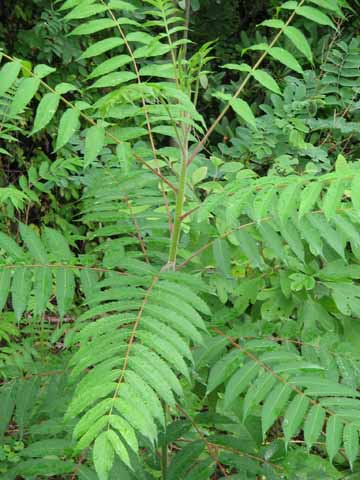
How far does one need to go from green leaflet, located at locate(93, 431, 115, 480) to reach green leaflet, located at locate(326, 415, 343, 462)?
52 cm

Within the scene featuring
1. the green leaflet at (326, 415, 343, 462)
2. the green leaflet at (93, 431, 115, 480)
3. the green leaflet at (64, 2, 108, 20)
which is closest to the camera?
the green leaflet at (93, 431, 115, 480)

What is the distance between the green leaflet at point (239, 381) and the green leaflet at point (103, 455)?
0.38 meters

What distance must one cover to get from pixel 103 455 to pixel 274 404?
0.46 metres

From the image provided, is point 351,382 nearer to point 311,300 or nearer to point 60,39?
point 311,300

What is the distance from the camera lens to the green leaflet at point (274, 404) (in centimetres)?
133

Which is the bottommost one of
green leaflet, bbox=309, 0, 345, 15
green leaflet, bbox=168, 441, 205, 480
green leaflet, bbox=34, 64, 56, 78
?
green leaflet, bbox=168, 441, 205, 480

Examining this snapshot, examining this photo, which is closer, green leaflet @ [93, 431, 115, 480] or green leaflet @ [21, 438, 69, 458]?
green leaflet @ [93, 431, 115, 480]

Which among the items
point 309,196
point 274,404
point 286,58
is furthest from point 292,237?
point 286,58

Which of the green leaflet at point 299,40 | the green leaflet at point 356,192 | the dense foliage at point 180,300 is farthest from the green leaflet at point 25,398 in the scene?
the green leaflet at point 299,40

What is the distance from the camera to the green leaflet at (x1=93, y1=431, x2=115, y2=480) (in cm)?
101

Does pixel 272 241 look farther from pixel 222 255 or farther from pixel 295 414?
pixel 295 414

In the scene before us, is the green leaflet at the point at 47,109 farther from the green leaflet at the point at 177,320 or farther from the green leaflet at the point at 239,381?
the green leaflet at the point at 239,381

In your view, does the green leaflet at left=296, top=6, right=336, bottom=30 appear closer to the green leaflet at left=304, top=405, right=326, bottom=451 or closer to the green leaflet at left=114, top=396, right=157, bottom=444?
the green leaflet at left=304, top=405, right=326, bottom=451

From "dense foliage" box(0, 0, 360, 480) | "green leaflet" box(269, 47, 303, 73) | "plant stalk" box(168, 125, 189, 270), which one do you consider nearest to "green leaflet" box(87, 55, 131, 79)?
"dense foliage" box(0, 0, 360, 480)
